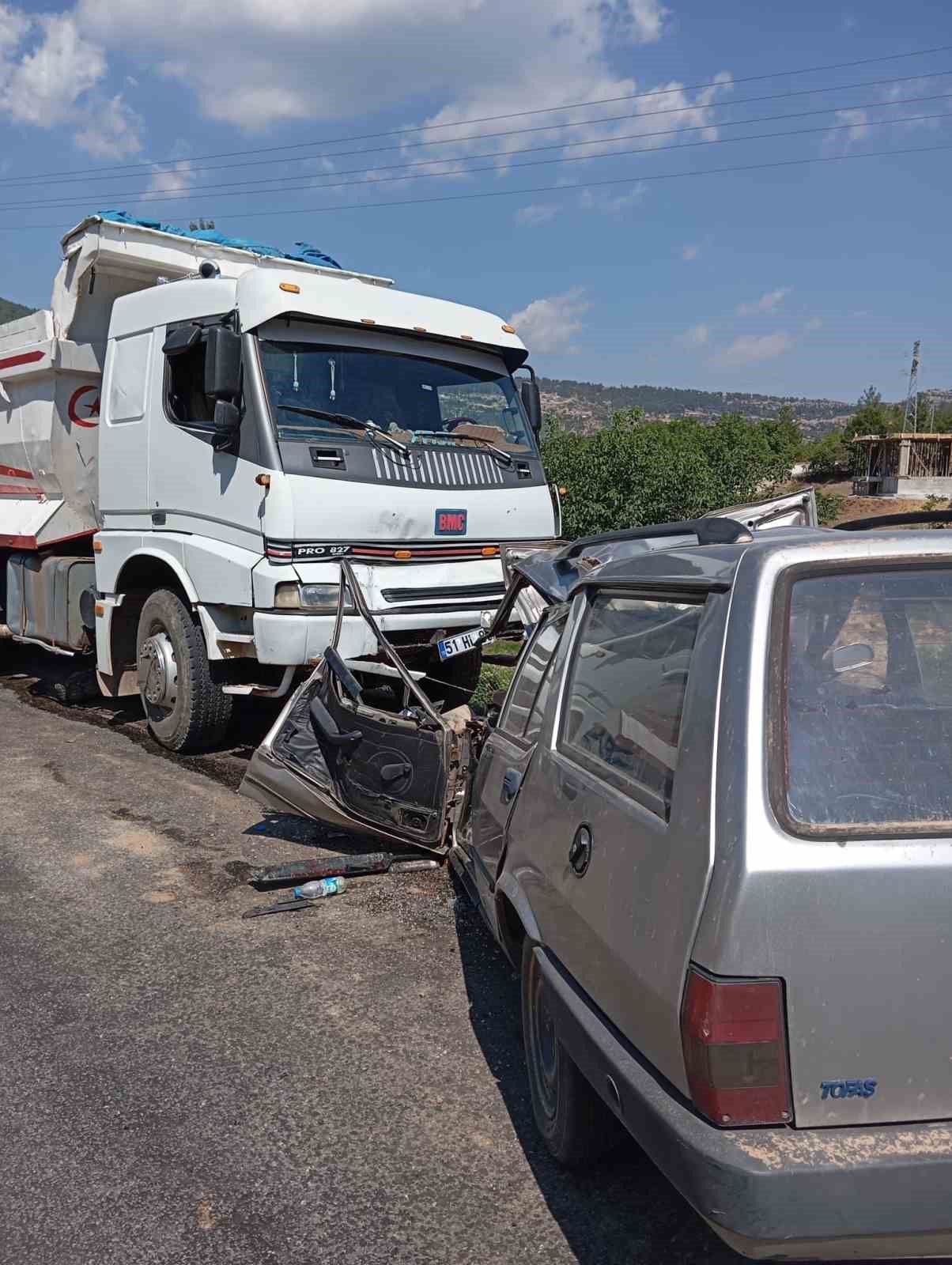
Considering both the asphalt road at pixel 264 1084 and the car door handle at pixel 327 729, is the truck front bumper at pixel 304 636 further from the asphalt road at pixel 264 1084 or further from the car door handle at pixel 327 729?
the asphalt road at pixel 264 1084

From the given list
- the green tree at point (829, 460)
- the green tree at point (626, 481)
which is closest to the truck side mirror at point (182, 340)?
the green tree at point (626, 481)

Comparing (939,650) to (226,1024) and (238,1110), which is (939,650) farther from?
(226,1024)

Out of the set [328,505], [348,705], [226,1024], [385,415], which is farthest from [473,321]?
[226,1024]

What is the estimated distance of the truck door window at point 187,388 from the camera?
298 inches

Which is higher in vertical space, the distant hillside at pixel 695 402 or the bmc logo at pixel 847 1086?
the distant hillside at pixel 695 402

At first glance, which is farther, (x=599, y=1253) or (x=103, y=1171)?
(x=103, y=1171)

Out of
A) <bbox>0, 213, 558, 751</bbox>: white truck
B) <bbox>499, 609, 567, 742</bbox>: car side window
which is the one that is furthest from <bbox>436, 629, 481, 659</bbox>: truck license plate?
<bbox>499, 609, 567, 742</bbox>: car side window

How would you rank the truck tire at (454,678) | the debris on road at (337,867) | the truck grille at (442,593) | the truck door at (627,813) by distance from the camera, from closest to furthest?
1. the truck door at (627,813)
2. the debris on road at (337,867)
3. the truck grille at (442,593)
4. the truck tire at (454,678)

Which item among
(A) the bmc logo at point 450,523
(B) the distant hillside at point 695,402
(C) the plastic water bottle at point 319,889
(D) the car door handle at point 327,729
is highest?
(B) the distant hillside at point 695,402

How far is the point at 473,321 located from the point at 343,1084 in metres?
5.74

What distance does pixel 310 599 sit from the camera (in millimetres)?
6840

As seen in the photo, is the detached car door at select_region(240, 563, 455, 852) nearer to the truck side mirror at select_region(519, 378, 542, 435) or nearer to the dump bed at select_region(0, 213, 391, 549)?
the truck side mirror at select_region(519, 378, 542, 435)

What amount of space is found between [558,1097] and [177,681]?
5.32 metres

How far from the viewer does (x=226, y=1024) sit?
4141 mm
